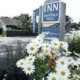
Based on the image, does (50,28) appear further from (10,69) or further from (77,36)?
(10,69)

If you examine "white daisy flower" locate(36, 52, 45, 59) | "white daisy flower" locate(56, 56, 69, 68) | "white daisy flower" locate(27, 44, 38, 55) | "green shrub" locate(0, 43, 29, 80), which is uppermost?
"white daisy flower" locate(27, 44, 38, 55)

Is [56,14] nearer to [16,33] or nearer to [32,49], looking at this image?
[32,49]

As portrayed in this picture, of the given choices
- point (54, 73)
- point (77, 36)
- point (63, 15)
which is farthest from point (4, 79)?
point (63, 15)

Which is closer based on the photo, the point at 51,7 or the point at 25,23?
the point at 51,7

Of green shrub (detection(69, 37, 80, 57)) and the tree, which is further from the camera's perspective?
the tree

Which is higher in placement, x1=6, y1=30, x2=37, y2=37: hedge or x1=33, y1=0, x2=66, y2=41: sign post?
x1=33, y1=0, x2=66, y2=41: sign post

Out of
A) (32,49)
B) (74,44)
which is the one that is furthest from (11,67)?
(74,44)

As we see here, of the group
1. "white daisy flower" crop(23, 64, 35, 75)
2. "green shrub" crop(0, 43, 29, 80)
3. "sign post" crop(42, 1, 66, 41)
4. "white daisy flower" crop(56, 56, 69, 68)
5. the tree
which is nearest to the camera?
"white daisy flower" crop(56, 56, 69, 68)

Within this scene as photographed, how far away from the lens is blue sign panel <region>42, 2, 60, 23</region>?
29.7 ft

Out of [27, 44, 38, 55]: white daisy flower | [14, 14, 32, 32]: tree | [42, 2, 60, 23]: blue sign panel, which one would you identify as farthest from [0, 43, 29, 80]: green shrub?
[14, 14, 32, 32]: tree

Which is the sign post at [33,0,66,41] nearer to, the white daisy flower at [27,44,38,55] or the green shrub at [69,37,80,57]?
the green shrub at [69,37,80,57]

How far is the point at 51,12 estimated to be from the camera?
360 inches

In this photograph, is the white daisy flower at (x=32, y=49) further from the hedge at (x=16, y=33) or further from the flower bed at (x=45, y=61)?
the hedge at (x=16, y=33)

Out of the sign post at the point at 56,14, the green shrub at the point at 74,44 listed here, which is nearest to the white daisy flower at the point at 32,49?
the green shrub at the point at 74,44
